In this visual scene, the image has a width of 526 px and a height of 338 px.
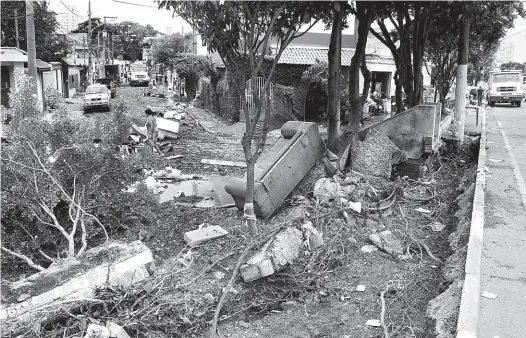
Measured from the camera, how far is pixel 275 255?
5867 millimetres

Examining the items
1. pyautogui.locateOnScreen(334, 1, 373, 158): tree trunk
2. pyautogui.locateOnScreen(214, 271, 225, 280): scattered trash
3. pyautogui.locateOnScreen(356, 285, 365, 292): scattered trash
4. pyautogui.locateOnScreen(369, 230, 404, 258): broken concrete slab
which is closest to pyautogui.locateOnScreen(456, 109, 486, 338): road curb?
pyautogui.locateOnScreen(369, 230, 404, 258): broken concrete slab

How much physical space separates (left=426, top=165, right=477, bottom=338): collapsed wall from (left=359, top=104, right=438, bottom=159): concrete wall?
7.19 feet

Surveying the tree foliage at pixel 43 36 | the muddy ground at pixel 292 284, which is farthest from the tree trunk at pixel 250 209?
the tree foliage at pixel 43 36

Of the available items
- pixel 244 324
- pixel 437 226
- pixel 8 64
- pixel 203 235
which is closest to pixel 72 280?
pixel 244 324

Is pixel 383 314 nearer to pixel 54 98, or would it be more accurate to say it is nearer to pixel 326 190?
pixel 326 190

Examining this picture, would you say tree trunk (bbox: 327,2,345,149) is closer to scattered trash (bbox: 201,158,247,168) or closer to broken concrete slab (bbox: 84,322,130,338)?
scattered trash (bbox: 201,158,247,168)

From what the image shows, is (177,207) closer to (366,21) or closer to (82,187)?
(82,187)

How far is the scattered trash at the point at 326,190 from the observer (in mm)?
A: 8188

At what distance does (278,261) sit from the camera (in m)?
5.87

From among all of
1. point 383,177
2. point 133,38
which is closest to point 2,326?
point 383,177

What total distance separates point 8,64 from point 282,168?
19.5 m

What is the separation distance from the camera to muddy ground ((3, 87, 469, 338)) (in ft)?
15.6

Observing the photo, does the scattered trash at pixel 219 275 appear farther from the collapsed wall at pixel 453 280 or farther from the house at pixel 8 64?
the house at pixel 8 64

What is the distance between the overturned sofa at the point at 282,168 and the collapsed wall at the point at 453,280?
2.72 m
